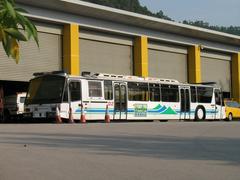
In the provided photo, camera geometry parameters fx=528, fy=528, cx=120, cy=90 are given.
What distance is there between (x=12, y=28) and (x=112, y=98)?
87.4 ft

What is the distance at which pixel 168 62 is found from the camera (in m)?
50.2

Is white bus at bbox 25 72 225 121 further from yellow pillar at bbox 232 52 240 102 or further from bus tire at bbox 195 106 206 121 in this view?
yellow pillar at bbox 232 52 240 102

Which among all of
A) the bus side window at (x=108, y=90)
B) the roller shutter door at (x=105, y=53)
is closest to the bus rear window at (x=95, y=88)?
the bus side window at (x=108, y=90)

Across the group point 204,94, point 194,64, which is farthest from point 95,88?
point 194,64

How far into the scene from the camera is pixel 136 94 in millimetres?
31750

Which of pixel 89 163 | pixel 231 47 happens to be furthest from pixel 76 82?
pixel 231 47

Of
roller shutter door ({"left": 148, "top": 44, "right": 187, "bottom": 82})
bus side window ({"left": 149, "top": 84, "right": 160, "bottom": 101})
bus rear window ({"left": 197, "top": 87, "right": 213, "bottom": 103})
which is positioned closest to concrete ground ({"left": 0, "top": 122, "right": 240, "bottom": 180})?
bus side window ({"left": 149, "top": 84, "right": 160, "bottom": 101})

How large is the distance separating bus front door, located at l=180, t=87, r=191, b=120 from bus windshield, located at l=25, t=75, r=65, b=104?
33.7 ft

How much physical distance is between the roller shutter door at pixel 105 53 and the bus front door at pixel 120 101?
11.3 meters

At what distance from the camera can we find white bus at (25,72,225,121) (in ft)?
91.3

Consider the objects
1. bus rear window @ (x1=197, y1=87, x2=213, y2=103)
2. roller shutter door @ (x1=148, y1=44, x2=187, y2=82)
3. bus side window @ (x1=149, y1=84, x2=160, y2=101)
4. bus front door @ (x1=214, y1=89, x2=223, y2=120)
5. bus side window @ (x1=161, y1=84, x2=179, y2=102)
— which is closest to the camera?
bus side window @ (x1=149, y1=84, x2=160, y2=101)

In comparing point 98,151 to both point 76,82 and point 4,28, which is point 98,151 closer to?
point 4,28

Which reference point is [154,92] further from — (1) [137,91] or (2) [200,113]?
(2) [200,113]

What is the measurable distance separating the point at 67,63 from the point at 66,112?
1297cm
